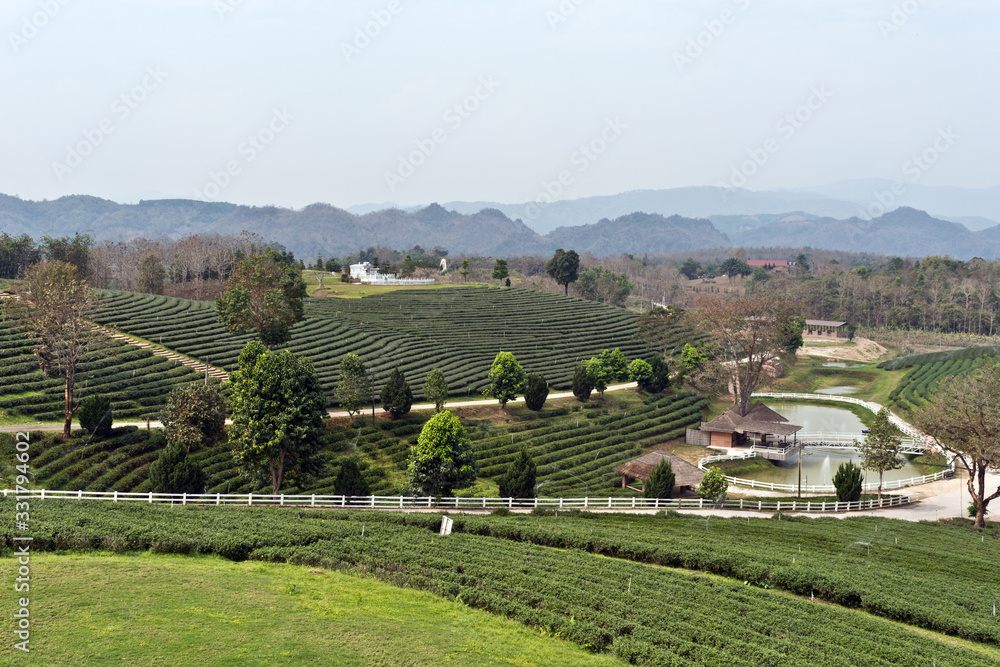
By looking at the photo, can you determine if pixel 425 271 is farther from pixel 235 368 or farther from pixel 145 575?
pixel 145 575

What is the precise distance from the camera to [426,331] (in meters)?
Result: 74.5

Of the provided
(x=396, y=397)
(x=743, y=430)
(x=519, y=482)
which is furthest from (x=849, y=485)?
(x=396, y=397)

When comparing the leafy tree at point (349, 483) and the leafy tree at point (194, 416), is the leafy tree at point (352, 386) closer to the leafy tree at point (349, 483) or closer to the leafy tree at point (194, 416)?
the leafy tree at point (194, 416)

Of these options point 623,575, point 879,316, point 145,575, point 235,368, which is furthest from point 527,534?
point 879,316

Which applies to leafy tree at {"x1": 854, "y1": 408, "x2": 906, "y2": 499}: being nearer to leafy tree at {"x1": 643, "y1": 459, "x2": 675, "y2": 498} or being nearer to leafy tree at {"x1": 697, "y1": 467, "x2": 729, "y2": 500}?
leafy tree at {"x1": 697, "y1": 467, "x2": 729, "y2": 500}

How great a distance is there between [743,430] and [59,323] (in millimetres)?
47224

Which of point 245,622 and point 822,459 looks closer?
point 245,622

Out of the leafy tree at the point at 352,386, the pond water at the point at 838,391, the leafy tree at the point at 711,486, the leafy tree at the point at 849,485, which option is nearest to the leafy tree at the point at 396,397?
the leafy tree at the point at 352,386

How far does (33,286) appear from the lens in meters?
41.8

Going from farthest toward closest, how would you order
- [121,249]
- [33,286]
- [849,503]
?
[121,249]
[33,286]
[849,503]

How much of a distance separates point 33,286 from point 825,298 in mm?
129905

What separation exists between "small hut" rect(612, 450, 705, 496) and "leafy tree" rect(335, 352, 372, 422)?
55.1 ft

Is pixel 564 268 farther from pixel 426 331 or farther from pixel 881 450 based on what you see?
pixel 881 450

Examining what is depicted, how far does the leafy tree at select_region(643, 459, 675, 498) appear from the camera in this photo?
3797 cm
